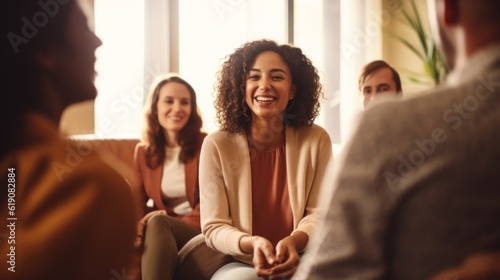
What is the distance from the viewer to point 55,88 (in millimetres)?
324

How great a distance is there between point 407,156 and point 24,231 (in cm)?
26

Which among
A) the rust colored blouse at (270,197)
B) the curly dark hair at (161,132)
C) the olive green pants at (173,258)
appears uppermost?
the curly dark hair at (161,132)

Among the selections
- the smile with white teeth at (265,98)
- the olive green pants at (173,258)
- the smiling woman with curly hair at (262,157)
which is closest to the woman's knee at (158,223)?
the olive green pants at (173,258)

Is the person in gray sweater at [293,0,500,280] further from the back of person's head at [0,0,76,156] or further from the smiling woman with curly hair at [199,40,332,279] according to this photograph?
the smiling woman with curly hair at [199,40,332,279]

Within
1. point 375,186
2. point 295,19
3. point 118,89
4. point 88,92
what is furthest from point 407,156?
point 295,19

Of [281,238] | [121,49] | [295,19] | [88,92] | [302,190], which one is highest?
[295,19]

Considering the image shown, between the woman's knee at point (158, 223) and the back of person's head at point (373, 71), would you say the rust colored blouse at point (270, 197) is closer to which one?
the woman's knee at point (158, 223)

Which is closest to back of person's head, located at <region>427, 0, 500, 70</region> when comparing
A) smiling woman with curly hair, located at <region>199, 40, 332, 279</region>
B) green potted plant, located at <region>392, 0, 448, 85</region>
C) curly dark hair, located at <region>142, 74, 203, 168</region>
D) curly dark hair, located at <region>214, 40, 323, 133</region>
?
smiling woman with curly hair, located at <region>199, 40, 332, 279</region>

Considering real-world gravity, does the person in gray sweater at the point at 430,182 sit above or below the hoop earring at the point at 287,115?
below

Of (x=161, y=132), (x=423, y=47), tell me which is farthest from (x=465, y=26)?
(x=423, y=47)

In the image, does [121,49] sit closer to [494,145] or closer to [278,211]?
[278,211]

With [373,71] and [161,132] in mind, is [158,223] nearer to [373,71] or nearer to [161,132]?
[161,132]

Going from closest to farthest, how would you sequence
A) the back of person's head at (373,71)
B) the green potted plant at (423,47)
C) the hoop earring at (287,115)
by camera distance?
the hoop earring at (287,115) → the back of person's head at (373,71) → the green potted plant at (423,47)

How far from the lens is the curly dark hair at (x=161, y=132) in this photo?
1.55 m
